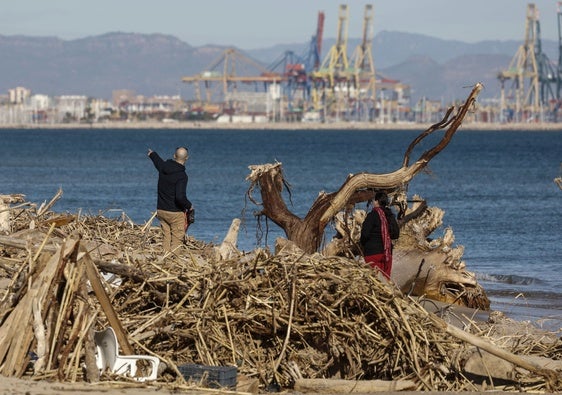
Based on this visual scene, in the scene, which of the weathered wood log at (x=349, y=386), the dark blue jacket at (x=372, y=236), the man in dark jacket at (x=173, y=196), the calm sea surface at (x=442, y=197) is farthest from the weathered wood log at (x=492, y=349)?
the man in dark jacket at (x=173, y=196)

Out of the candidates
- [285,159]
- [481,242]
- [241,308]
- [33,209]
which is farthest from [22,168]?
[241,308]

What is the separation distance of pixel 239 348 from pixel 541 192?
1470 inches

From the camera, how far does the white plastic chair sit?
7.94m

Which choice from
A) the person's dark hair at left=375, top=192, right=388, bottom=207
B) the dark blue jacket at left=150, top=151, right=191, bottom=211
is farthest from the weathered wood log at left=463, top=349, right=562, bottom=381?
the dark blue jacket at left=150, top=151, right=191, bottom=211

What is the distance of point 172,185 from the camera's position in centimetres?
1182

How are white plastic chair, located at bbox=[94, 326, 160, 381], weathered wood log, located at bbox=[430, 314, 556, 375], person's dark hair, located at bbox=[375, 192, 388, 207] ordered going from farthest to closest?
person's dark hair, located at bbox=[375, 192, 388, 207]
weathered wood log, located at bbox=[430, 314, 556, 375]
white plastic chair, located at bbox=[94, 326, 160, 381]

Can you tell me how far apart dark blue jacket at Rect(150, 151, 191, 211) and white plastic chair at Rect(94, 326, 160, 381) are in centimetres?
384

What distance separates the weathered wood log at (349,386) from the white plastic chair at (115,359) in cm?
100

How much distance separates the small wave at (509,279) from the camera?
18047 millimetres

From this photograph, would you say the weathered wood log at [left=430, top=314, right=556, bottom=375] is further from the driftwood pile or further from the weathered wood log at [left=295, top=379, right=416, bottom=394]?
the weathered wood log at [left=295, top=379, right=416, bottom=394]

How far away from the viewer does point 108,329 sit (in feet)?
26.2

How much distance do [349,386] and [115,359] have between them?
1.55m

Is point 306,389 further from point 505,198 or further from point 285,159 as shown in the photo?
point 285,159

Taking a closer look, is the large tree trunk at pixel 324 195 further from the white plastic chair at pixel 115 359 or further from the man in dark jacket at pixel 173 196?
the white plastic chair at pixel 115 359
